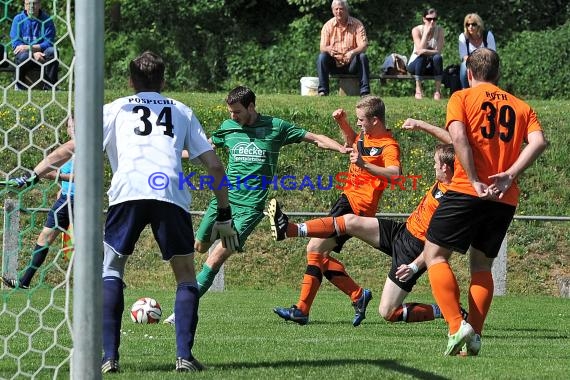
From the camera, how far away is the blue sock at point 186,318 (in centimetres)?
687

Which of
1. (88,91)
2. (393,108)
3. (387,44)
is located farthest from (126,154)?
(387,44)

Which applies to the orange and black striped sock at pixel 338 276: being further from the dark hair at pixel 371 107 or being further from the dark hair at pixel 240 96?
the dark hair at pixel 240 96

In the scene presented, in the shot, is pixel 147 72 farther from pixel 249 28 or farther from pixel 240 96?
pixel 249 28

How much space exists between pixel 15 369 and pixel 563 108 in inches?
604

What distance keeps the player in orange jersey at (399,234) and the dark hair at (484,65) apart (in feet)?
5.47

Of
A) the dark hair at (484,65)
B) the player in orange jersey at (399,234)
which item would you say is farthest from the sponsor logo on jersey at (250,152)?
the dark hair at (484,65)

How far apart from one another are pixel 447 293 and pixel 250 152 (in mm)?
3346

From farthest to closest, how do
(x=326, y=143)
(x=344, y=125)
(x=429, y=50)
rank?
(x=429, y=50), (x=326, y=143), (x=344, y=125)

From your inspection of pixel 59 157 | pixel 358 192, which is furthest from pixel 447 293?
pixel 358 192

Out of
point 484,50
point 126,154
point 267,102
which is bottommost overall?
point 267,102

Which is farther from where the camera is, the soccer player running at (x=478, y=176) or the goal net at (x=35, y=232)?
the soccer player running at (x=478, y=176)

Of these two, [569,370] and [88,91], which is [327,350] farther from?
[88,91]

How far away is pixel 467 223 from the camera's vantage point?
774cm

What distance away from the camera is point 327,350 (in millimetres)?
8109
